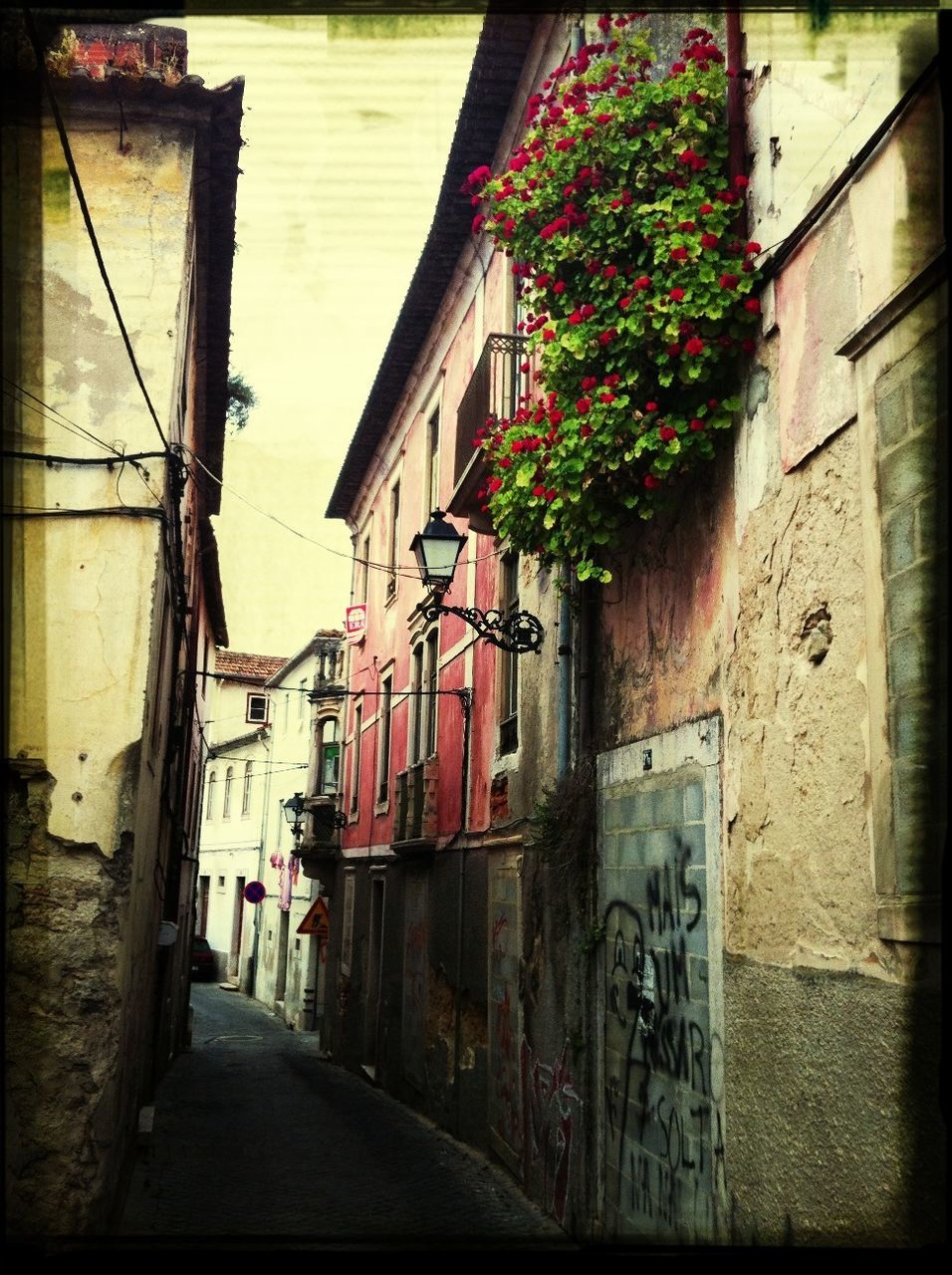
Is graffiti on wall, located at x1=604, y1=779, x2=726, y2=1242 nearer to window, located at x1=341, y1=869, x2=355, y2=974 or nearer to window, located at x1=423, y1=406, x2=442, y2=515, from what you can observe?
window, located at x1=423, y1=406, x2=442, y2=515

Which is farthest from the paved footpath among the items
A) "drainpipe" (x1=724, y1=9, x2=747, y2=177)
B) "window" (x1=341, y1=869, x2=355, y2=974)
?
"drainpipe" (x1=724, y1=9, x2=747, y2=177)

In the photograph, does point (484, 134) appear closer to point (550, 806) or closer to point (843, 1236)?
point (550, 806)

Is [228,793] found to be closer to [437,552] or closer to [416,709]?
[416,709]

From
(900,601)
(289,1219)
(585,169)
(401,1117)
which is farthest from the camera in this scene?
(401,1117)

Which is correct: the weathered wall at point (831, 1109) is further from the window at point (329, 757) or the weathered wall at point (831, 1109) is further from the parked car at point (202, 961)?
the parked car at point (202, 961)

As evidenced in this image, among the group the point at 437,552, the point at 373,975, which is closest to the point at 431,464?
the point at 437,552

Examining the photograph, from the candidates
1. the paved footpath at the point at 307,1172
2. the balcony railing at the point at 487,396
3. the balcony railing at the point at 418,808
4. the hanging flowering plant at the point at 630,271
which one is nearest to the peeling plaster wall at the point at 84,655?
the paved footpath at the point at 307,1172

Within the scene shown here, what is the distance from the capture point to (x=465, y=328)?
46.3ft

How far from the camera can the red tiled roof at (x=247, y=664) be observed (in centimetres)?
3806

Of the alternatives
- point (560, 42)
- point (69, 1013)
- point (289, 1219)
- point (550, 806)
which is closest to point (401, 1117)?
point (289, 1219)

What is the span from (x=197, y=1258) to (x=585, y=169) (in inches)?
206

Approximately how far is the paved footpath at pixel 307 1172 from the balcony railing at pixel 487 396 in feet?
19.6

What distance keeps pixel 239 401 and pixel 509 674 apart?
247 inches

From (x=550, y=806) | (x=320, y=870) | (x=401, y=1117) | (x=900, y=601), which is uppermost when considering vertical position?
(x=900, y=601)
